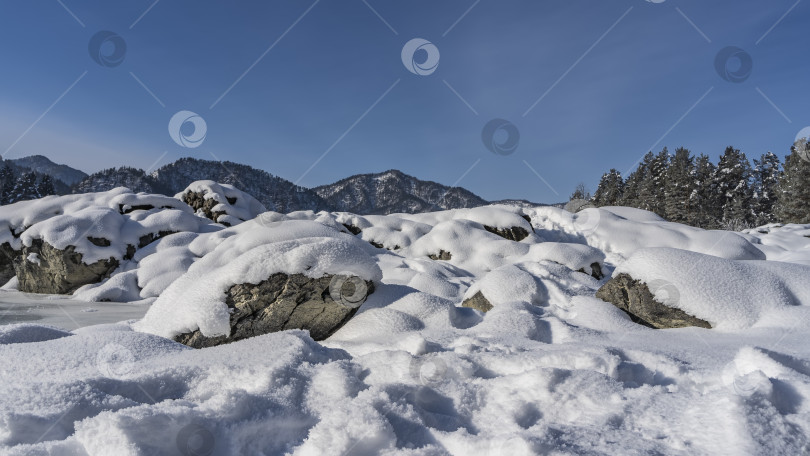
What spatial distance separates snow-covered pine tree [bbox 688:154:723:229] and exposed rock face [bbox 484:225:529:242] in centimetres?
3503

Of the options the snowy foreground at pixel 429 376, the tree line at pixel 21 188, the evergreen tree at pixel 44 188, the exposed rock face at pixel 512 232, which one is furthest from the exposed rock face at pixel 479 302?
the evergreen tree at pixel 44 188

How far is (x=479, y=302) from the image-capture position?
7.28 m

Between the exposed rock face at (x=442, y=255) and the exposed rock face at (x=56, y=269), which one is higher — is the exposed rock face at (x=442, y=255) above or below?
above

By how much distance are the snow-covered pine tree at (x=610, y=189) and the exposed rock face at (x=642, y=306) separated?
56026 millimetres

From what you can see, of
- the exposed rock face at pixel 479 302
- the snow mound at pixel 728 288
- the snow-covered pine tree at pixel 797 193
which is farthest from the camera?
the snow-covered pine tree at pixel 797 193

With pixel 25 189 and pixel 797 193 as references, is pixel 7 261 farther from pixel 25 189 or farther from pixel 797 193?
Answer: pixel 25 189

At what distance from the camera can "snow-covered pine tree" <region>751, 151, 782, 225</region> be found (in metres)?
43.4

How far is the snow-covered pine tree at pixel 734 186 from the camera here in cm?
4234

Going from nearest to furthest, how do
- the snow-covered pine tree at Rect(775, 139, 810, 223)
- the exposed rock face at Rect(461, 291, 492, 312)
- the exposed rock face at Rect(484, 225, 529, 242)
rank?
the exposed rock face at Rect(461, 291, 492, 312) → the exposed rock face at Rect(484, 225, 529, 242) → the snow-covered pine tree at Rect(775, 139, 810, 223)

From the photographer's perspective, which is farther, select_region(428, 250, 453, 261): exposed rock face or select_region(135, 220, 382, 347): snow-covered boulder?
select_region(428, 250, 453, 261): exposed rock face

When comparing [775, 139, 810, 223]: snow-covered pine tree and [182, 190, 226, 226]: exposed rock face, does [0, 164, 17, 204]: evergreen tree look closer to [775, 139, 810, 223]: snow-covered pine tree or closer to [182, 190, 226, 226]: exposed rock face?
[182, 190, 226, 226]: exposed rock face

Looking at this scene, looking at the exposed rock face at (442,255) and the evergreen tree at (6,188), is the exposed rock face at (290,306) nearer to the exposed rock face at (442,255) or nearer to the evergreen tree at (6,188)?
the exposed rock face at (442,255)

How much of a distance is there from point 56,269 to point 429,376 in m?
17.1

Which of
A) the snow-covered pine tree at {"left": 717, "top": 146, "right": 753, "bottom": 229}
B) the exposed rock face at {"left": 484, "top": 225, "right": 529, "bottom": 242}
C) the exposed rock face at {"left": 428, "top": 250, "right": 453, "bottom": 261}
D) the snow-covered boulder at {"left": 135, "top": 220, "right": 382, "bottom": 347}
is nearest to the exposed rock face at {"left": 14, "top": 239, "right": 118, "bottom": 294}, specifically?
the snow-covered boulder at {"left": 135, "top": 220, "right": 382, "bottom": 347}
